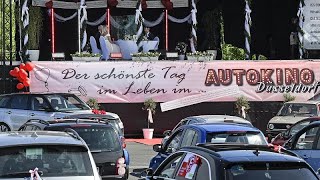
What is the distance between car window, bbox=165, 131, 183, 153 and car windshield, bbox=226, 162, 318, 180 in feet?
18.8

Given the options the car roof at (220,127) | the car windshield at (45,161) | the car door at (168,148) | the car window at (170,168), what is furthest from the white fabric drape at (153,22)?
the car windshield at (45,161)

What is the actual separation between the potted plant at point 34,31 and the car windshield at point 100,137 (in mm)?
14983

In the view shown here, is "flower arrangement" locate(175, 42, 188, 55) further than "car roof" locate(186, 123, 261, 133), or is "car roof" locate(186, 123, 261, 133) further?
"flower arrangement" locate(175, 42, 188, 55)

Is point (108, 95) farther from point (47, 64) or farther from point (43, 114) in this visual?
point (43, 114)

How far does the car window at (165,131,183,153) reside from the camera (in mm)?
12961

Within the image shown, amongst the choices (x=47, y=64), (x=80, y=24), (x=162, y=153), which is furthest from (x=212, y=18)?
(x=162, y=153)

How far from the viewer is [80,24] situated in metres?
28.3

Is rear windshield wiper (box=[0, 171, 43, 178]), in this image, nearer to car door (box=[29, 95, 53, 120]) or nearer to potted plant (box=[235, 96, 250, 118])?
car door (box=[29, 95, 53, 120])

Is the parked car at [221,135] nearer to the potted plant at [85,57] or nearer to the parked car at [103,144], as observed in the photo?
the parked car at [103,144]

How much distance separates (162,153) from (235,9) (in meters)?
20.9

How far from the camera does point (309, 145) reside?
12859 mm

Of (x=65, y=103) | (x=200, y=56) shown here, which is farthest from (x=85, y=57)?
(x=65, y=103)

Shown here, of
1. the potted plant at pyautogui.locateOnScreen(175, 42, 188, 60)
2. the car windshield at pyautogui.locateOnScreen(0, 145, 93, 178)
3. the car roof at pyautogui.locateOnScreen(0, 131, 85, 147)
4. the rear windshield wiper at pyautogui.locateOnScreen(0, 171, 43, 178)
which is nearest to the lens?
the rear windshield wiper at pyautogui.locateOnScreen(0, 171, 43, 178)

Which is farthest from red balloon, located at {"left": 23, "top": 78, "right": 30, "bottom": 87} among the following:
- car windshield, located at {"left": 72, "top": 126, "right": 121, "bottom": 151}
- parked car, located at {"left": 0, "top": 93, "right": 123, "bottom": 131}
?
car windshield, located at {"left": 72, "top": 126, "right": 121, "bottom": 151}
